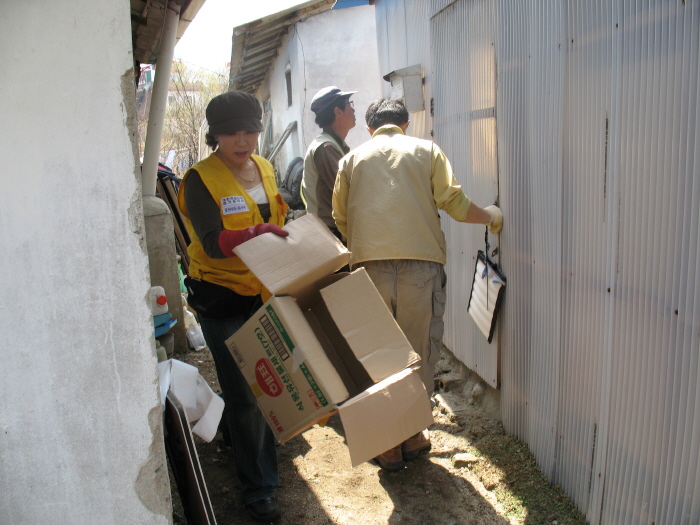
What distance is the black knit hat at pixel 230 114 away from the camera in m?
2.62

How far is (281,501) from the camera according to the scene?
2.83m

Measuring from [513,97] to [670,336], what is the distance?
1.52 metres

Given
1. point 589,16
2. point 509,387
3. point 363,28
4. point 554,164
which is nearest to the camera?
point 589,16

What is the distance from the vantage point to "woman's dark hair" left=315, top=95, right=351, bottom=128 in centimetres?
371

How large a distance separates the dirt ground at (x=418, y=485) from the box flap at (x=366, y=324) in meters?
0.90

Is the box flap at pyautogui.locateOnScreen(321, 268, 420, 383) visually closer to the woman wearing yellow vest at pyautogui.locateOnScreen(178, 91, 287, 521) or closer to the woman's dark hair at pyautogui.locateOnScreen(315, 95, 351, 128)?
the woman wearing yellow vest at pyautogui.locateOnScreen(178, 91, 287, 521)

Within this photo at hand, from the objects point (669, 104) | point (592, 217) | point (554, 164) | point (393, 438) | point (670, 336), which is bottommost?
point (393, 438)

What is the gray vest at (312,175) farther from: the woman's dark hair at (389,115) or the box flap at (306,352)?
the box flap at (306,352)

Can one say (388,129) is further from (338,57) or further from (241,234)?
(338,57)

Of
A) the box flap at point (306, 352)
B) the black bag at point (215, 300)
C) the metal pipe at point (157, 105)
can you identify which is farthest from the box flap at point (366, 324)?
the metal pipe at point (157, 105)

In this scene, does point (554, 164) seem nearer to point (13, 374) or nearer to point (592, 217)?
point (592, 217)

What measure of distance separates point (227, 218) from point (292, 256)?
1.76 ft

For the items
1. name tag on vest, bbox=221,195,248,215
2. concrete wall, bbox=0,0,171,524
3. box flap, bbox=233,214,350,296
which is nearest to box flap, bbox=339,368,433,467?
box flap, bbox=233,214,350,296

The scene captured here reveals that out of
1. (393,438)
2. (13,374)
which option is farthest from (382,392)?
(13,374)
